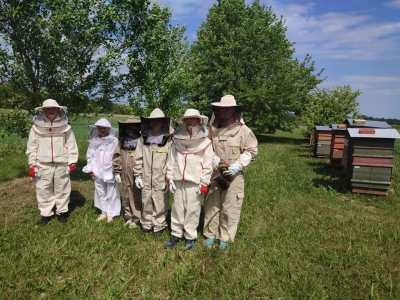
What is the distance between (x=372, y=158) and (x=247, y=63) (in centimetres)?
1704

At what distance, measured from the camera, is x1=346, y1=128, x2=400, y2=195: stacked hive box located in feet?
24.4

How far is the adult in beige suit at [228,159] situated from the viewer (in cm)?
456

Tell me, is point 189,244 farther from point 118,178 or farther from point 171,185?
point 118,178

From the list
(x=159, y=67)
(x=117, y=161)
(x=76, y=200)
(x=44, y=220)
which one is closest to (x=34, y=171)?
(x=44, y=220)

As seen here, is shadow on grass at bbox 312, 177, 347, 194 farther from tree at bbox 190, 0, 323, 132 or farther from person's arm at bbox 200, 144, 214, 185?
tree at bbox 190, 0, 323, 132

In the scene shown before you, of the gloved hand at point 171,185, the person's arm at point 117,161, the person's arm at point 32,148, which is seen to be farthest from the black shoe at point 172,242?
the person's arm at point 32,148

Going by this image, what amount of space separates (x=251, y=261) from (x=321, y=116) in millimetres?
18503

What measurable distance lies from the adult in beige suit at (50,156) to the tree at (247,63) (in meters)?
17.6

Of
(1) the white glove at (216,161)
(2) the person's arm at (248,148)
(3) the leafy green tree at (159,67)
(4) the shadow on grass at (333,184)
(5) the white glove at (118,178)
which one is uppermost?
(3) the leafy green tree at (159,67)

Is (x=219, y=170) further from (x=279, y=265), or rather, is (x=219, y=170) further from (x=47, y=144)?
(x=47, y=144)

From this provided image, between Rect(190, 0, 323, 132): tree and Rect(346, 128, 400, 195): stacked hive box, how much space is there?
15.2m

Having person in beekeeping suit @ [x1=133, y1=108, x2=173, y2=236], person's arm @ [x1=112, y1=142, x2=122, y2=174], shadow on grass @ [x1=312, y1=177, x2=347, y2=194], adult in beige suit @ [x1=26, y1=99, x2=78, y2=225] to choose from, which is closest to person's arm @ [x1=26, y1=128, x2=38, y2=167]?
adult in beige suit @ [x1=26, y1=99, x2=78, y2=225]

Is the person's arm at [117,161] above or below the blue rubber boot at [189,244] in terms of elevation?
above

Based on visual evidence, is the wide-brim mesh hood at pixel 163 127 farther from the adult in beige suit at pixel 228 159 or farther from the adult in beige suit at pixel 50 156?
the adult in beige suit at pixel 50 156
